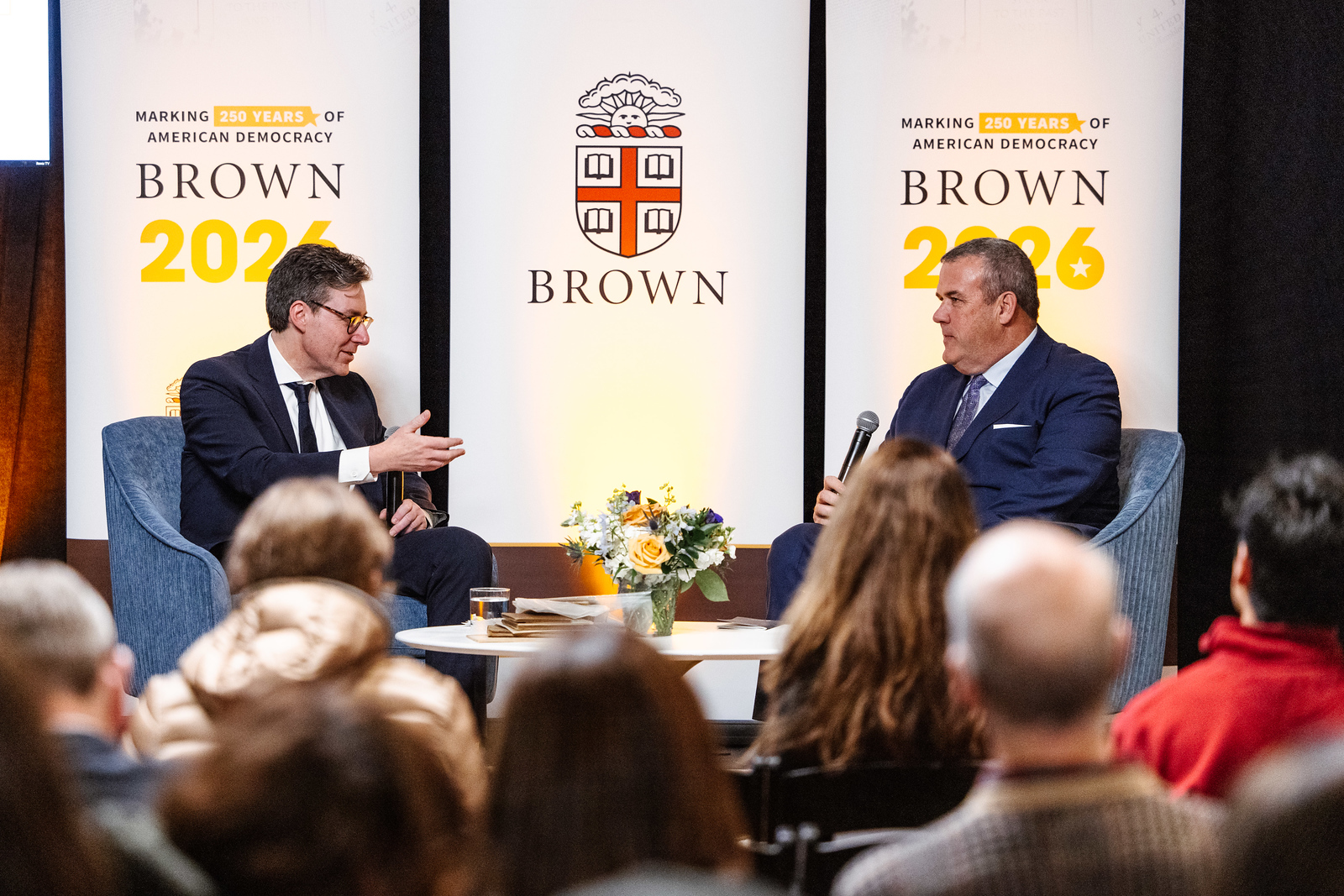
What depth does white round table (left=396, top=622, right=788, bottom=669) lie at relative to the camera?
2.62 meters

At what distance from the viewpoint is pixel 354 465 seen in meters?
3.67

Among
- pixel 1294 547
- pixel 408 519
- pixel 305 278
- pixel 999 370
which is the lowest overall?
pixel 408 519

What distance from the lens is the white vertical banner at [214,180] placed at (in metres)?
4.15

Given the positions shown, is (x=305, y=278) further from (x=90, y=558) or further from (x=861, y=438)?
(x=861, y=438)

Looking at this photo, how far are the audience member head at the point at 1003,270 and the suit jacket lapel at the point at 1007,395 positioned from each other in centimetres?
18

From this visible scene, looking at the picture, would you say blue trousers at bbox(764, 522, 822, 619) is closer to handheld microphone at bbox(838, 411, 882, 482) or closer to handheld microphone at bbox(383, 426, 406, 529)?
handheld microphone at bbox(838, 411, 882, 482)

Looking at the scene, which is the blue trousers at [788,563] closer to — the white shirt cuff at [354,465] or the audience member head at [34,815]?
the white shirt cuff at [354,465]

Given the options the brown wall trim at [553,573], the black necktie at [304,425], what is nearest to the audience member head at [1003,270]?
the brown wall trim at [553,573]

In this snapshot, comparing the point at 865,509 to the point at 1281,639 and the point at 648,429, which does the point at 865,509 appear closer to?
the point at 1281,639

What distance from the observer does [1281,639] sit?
1527 mm

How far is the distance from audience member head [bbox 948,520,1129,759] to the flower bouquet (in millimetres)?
1851

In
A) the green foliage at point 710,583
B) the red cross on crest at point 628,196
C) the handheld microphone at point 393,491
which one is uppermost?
the red cross on crest at point 628,196

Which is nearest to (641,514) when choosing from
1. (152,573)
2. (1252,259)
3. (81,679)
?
Answer: (152,573)

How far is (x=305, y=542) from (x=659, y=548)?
1379mm
